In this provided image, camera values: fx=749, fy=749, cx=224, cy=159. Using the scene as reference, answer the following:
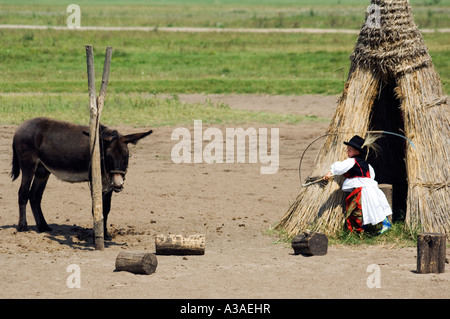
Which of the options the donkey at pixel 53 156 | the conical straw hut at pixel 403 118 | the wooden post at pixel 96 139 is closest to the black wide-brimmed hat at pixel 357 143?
the conical straw hut at pixel 403 118

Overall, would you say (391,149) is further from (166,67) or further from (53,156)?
(166,67)

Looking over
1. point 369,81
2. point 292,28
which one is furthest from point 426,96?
point 292,28

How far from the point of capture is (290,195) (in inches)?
532

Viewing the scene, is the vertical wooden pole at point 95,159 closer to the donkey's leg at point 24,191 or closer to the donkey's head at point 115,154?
the donkey's head at point 115,154

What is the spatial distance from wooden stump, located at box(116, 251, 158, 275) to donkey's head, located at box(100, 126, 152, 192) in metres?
1.43

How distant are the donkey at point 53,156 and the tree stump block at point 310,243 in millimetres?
2618

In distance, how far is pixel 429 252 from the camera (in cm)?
854

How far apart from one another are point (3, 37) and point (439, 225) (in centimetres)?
2894

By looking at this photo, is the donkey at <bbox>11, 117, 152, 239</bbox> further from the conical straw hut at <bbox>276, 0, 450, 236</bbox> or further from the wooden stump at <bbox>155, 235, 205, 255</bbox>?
the conical straw hut at <bbox>276, 0, 450, 236</bbox>

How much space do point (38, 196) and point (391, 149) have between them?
5525 millimetres

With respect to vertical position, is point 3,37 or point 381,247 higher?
point 3,37

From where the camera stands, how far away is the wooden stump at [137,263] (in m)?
8.57

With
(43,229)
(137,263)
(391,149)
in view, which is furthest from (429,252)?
(43,229)

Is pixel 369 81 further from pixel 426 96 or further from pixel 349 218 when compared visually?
pixel 349 218
